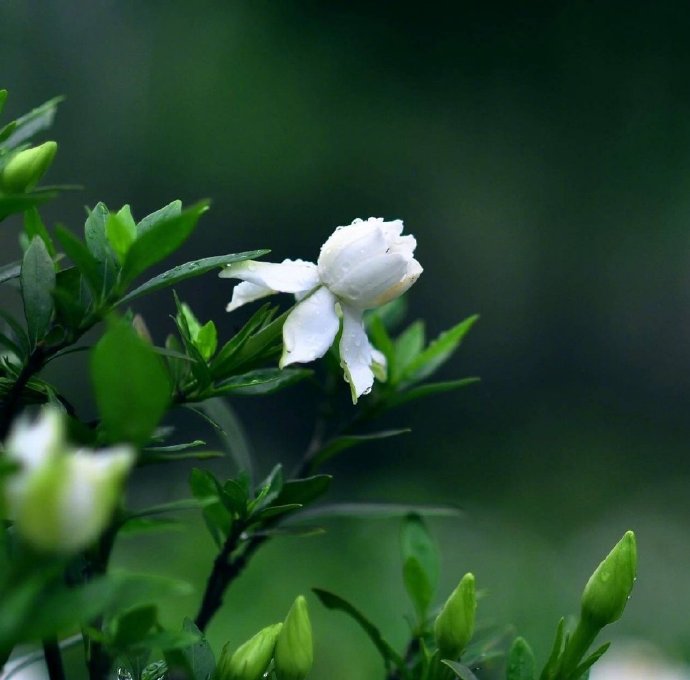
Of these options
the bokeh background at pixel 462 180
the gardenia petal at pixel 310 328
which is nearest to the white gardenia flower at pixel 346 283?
the gardenia petal at pixel 310 328

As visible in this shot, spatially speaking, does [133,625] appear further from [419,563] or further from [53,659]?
[419,563]

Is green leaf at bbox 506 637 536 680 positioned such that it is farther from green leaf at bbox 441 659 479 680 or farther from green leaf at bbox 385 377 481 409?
green leaf at bbox 385 377 481 409

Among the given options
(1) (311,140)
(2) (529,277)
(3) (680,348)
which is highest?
(1) (311,140)

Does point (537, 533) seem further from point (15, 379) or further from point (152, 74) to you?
point (15, 379)

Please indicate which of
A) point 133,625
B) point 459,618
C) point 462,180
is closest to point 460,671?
point 459,618

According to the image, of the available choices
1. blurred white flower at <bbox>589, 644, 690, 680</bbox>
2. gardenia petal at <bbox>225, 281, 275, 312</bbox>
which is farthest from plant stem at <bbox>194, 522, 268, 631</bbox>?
blurred white flower at <bbox>589, 644, 690, 680</bbox>

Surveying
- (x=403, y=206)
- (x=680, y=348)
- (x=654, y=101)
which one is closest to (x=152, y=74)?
(x=403, y=206)
